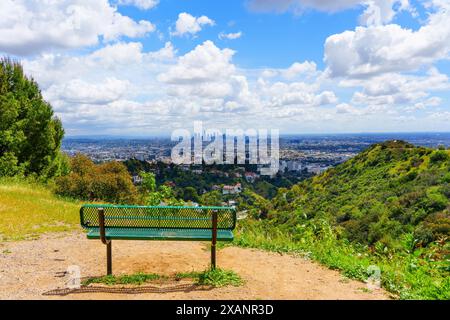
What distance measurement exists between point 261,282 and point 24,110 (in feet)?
63.7

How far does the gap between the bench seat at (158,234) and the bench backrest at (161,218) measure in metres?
0.07

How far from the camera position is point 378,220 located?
36125 millimetres

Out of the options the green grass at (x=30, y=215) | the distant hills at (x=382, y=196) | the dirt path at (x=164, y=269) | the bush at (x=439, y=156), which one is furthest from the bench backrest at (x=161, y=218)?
the bush at (x=439, y=156)

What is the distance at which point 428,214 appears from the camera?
33219 mm

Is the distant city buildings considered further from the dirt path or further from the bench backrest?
the bench backrest

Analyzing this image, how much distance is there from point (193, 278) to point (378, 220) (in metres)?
34.4

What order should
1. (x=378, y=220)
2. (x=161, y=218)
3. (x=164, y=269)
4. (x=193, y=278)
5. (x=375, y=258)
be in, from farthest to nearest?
(x=378, y=220) → (x=375, y=258) → (x=164, y=269) → (x=161, y=218) → (x=193, y=278)

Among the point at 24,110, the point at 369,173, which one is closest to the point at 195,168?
the point at 369,173

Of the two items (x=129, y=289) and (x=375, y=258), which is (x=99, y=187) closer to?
(x=129, y=289)

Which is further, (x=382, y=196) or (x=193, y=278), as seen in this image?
(x=382, y=196)

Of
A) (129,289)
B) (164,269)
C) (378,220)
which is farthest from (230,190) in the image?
(129,289)

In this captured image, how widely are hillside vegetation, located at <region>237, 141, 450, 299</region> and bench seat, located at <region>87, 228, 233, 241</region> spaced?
2010 millimetres

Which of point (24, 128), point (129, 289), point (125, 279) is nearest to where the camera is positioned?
point (129, 289)
